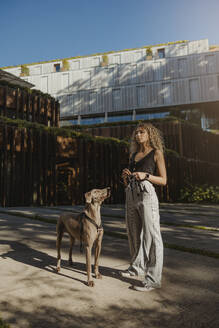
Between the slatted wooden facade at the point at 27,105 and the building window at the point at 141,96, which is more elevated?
the building window at the point at 141,96

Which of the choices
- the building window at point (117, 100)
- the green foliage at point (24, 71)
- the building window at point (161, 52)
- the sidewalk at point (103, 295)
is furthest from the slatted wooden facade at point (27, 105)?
the building window at point (161, 52)

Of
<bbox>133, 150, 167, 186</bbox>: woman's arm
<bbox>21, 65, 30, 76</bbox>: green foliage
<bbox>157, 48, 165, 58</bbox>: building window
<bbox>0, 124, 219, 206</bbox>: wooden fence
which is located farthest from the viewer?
<bbox>21, 65, 30, 76</bbox>: green foliage

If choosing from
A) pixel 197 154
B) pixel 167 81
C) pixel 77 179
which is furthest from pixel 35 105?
pixel 167 81

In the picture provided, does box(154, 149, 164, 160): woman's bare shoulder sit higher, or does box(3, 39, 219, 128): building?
box(3, 39, 219, 128): building

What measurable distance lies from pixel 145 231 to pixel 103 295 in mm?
725

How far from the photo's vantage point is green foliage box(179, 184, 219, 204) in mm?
16609

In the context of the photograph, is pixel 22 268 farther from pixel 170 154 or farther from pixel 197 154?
pixel 197 154

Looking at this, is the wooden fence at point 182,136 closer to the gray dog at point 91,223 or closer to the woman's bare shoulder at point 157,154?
the woman's bare shoulder at point 157,154

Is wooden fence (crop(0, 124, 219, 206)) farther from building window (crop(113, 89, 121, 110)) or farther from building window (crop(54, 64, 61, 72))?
building window (crop(54, 64, 61, 72))

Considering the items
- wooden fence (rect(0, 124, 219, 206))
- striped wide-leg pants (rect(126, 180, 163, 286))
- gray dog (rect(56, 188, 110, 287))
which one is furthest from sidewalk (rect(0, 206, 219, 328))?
wooden fence (rect(0, 124, 219, 206))

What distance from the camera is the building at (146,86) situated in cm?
3191

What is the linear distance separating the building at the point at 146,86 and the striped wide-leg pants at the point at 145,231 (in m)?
28.6

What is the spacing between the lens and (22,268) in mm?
2943

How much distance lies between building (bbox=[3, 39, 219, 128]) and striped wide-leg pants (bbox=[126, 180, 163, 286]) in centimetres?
2855
